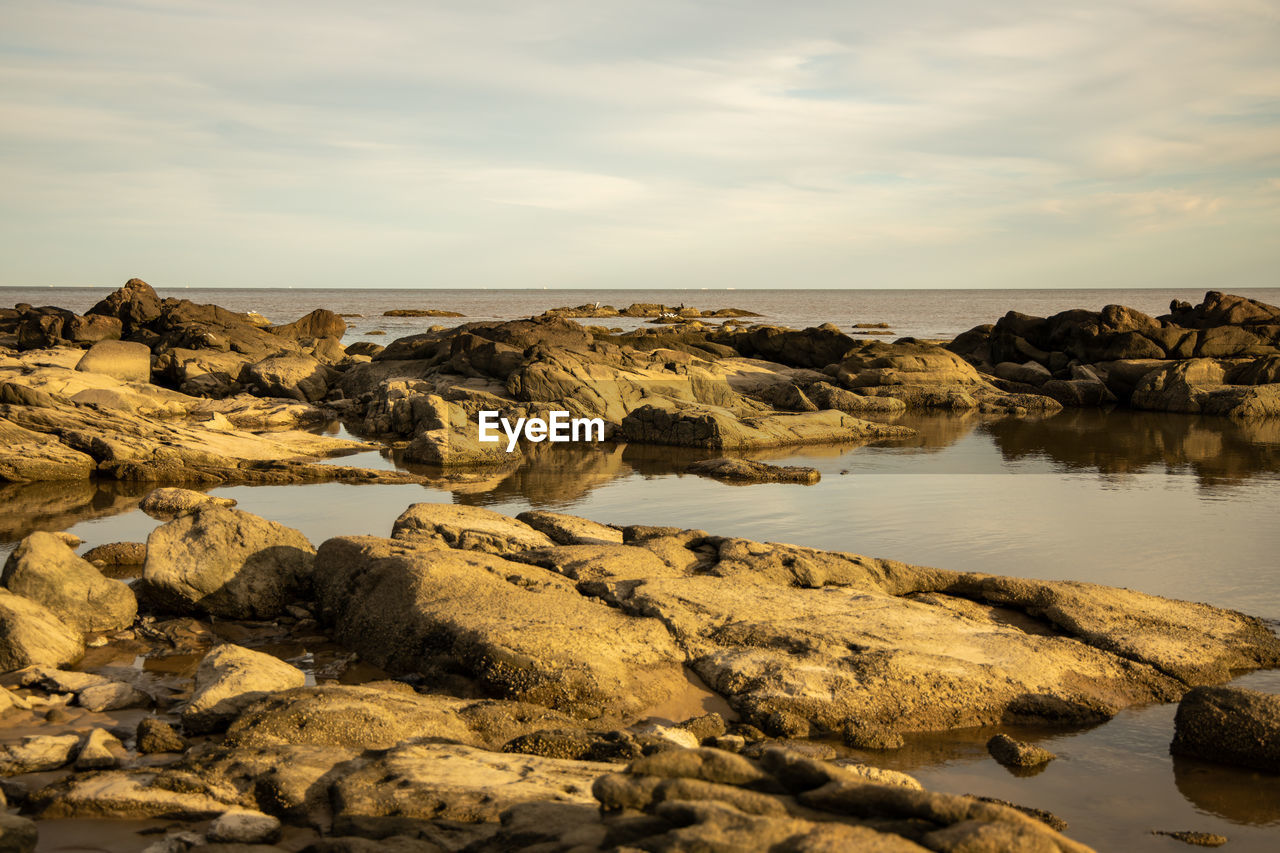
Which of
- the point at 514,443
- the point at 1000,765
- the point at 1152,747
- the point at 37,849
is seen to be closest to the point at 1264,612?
the point at 1152,747

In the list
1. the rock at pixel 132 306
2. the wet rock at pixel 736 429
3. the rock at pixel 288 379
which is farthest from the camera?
the rock at pixel 132 306

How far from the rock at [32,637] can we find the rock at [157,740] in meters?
1.91

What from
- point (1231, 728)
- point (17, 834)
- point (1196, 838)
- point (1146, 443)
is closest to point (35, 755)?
point (17, 834)

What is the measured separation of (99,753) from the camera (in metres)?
5.27

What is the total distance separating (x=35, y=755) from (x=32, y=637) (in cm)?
209

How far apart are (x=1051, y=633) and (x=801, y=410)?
17.3 metres

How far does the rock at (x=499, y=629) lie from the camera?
6.29m

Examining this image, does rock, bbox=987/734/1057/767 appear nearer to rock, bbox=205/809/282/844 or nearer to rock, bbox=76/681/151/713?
rock, bbox=205/809/282/844

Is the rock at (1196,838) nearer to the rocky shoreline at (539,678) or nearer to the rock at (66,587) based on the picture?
the rocky shoreline at (539,678)

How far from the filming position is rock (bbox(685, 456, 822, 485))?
1597 cm

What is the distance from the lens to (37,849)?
4.29 m

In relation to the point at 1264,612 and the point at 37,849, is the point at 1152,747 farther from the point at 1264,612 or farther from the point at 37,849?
the point at 37,849

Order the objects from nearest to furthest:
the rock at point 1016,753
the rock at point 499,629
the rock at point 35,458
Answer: the rock at point 1016,753, the rock at point 499,629, the rock at point 35,458

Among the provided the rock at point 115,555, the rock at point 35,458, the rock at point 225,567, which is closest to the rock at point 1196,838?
the rock at point 225,567
